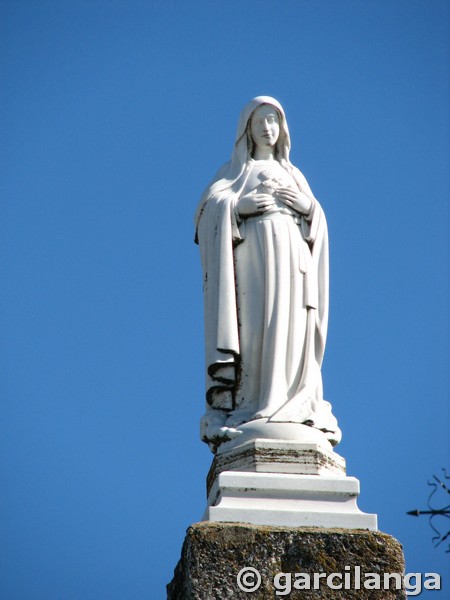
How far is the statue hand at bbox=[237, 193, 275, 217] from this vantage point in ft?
Result: 37.3

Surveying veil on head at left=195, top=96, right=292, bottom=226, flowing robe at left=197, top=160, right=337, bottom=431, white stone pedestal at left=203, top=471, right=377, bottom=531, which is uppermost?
veil on head at left=195, top=96, right=292, bottom=226

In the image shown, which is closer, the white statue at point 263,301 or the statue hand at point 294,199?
the white statue at point 263,301

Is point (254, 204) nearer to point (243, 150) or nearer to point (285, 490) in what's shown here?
point (243, 150)

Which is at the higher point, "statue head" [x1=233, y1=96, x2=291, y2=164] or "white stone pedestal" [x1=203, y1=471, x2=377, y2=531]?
"statue head" [x1=233, y1=96, x2=291, y2=164]

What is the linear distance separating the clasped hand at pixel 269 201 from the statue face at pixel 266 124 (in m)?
0.64

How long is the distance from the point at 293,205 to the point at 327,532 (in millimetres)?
3011

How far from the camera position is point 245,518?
9.93m

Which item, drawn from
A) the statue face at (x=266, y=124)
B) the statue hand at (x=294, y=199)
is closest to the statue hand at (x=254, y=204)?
the statue hand at (x=294, y=199)

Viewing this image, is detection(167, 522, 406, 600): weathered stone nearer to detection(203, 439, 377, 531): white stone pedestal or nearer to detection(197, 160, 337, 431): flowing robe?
detection(203, 439, 377, 531): white stone pedestal

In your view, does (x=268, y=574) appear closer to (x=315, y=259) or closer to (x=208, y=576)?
(x=208, y=576)
